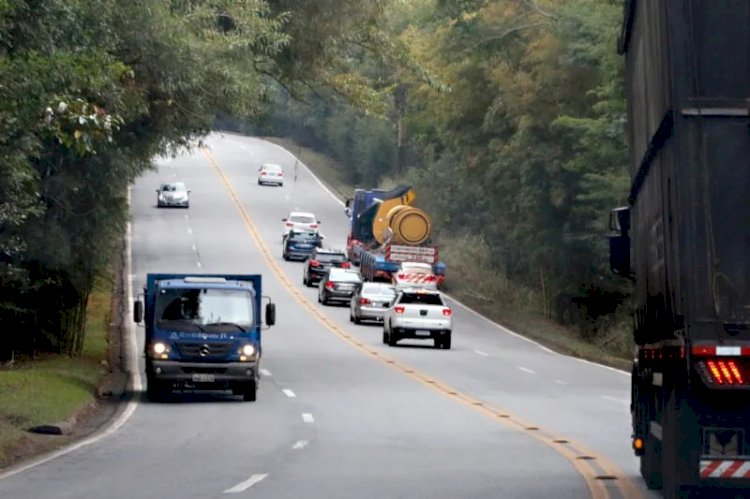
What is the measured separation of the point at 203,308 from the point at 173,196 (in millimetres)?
66137

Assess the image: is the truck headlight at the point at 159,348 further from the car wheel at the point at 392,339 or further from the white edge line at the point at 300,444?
the car wheel at the point at 392,339

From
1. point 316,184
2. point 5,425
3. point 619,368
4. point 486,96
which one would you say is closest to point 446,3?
point 486,96

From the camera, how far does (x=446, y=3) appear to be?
57.2 m

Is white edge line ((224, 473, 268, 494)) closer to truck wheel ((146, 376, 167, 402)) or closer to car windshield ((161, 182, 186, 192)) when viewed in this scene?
truck wheel ((146, 376, 167, 402))

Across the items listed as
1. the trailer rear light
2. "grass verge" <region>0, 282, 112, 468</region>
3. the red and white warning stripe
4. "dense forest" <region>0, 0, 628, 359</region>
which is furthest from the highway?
the trailer rear light

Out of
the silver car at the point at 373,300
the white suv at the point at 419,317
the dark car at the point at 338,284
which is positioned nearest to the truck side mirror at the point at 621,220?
the white suv at the point at 419,317

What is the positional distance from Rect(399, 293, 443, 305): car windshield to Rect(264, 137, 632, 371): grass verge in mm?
4526

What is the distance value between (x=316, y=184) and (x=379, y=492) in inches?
3991

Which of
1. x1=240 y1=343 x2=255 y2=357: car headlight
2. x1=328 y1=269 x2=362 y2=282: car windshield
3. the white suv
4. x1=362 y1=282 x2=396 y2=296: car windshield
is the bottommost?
x1=240 y1=343 x2=255 y2=357: car headlight

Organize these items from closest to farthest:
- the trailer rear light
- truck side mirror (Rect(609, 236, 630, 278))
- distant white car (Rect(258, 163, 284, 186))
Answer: the trailer rear light
truck side mirror (Rect(609, 236, 630, 278))
distant white car (Rect(258, 163, 284, 186))

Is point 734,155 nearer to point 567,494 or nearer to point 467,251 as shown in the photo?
point 567,494

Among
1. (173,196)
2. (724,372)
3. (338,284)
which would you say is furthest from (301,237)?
(724,372)

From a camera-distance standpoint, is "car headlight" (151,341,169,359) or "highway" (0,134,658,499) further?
"car headlight" (151,341,169,359)

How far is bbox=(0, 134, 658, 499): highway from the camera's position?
15.8 metres
